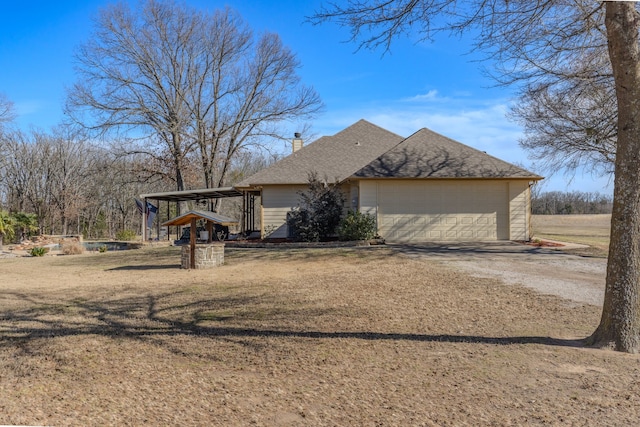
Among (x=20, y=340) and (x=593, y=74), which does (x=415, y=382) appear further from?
(x=593, y=74)

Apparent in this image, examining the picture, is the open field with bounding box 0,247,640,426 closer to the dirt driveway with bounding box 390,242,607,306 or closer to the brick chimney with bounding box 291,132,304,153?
the dirt driveway with bounding box 390,242,607,306

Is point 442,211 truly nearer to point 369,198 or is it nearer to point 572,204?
point 369,198

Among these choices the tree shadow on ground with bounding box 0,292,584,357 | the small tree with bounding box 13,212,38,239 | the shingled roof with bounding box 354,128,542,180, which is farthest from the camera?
the small tree with bounding box 13,212,38,239

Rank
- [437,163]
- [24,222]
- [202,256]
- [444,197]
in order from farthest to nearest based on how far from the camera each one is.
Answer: [24,222]
[437,163]
[444,197]
[202,256]

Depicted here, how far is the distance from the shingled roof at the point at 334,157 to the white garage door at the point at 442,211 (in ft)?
8.56

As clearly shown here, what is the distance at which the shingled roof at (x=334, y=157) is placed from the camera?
62.5 ft

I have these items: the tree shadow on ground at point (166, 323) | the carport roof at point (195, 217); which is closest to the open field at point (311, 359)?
the tree shadow on ground at point (166, 323)

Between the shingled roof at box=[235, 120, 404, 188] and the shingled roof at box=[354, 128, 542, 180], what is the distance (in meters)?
2.05

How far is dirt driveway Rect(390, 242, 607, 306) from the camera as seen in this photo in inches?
303

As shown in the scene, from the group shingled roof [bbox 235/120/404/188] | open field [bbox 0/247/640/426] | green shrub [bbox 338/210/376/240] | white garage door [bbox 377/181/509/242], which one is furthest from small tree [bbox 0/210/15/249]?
white garage door [bbox 377/181/509/242]

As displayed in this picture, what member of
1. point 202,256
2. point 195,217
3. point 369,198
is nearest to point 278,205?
point 369,198

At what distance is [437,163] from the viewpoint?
675 inches

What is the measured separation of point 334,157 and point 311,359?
1720 centimetres

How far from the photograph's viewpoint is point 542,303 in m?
6.50
